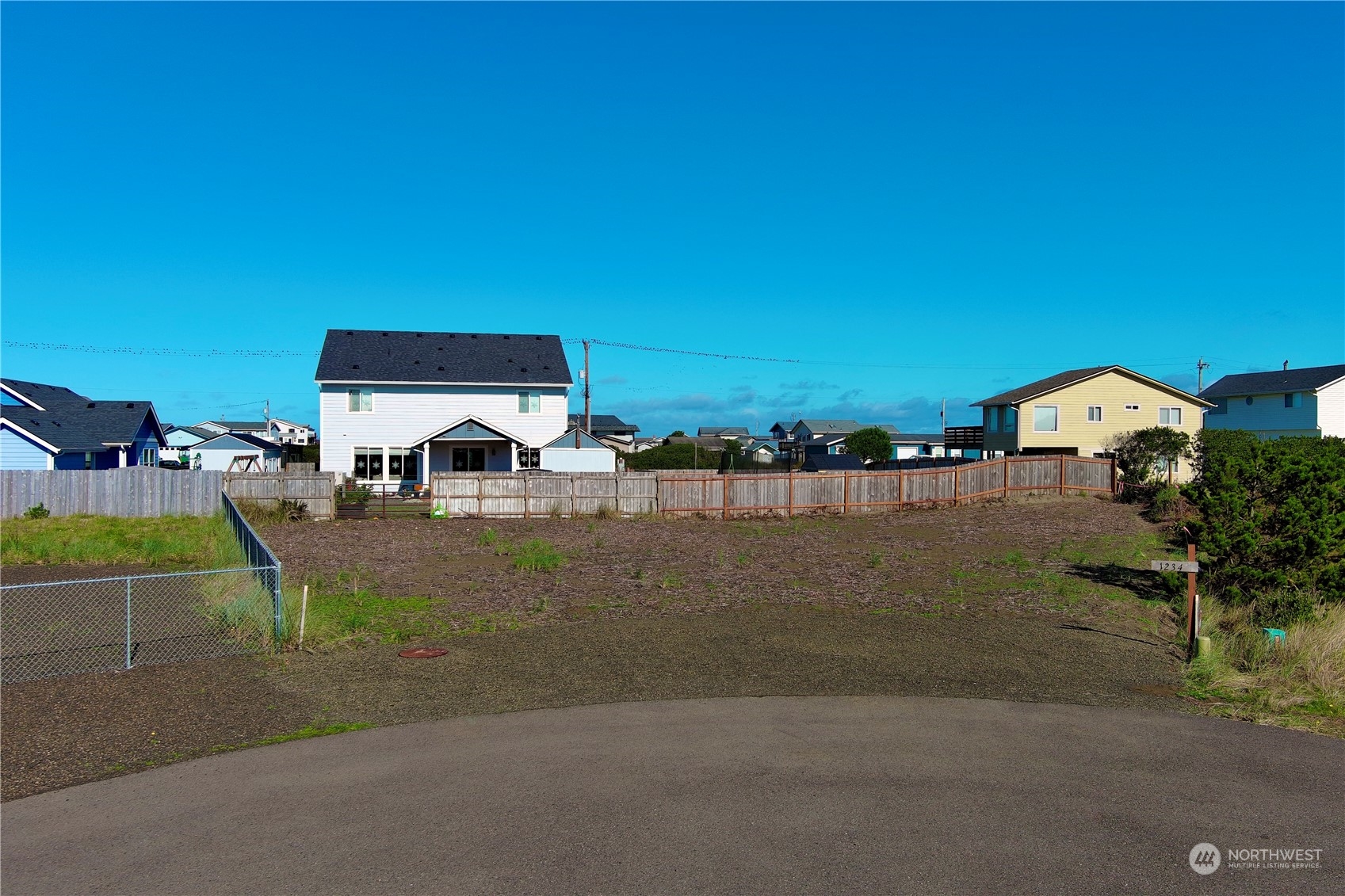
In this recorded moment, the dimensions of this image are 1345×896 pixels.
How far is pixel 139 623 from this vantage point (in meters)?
12.5

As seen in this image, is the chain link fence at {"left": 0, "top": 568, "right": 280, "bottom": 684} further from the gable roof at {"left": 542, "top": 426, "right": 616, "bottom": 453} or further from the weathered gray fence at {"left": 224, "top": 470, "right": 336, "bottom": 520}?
the gable roof at {"left": 542, "top": 426, "right": 616, "bottom": 453}

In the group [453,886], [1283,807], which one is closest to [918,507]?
[1283,807]

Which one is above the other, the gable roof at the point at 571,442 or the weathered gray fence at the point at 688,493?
the gable roof at the point at 571,442

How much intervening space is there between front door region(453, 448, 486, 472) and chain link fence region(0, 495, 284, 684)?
2606 centimetres

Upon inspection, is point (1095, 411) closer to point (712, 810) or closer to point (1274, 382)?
point (1274, 382)

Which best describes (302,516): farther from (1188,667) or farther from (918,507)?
(1188,667)

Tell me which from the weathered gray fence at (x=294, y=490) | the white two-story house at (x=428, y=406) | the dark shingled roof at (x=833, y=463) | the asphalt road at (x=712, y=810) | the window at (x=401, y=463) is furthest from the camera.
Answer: the dark shingled roof at (x=833, y=463)

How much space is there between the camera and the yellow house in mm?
46906

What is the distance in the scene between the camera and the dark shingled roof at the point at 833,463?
46031mm

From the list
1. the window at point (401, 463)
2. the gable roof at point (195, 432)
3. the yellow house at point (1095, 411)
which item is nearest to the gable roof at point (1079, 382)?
the yellow house at point (1095, 411)

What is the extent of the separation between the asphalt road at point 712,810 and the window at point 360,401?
35.7 metres

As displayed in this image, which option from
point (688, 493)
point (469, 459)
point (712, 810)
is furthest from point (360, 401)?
point (712, 810)

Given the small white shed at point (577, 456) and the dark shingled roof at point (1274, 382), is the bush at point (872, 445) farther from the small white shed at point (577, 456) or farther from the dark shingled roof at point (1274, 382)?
the small white shed at point (577, 456)

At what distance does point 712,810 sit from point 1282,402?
60.3 meters
